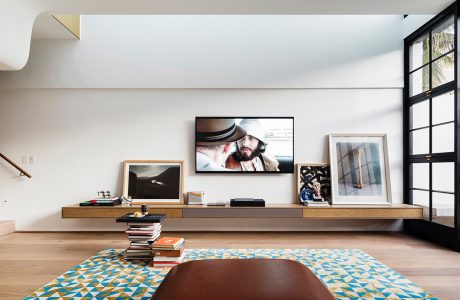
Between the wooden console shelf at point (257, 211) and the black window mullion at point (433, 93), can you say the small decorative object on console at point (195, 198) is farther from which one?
the black window mullion at point (433, 93)

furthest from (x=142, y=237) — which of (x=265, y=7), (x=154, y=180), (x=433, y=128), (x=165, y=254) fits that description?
(x=433, y=128)

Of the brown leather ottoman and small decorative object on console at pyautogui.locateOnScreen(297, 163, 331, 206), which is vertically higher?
small decorative object on console at pyautogui.locateOnScreen(297, 163, 331, 206)

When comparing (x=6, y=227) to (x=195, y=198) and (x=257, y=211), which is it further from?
(x=257, y=211)

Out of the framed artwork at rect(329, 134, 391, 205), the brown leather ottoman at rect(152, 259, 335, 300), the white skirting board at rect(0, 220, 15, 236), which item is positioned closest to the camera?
the brown leather ottoman at rect(152, 259, 335, 300)

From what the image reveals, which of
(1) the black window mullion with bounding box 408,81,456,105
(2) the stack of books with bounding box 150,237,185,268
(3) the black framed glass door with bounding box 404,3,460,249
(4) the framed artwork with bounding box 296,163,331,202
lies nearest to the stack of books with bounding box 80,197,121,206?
(2) the stack of books with bounding box 150,237,185,268

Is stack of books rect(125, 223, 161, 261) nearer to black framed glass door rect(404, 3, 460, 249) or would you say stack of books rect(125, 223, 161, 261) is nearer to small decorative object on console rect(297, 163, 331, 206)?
small decorative object on console rect(297, 163, 331, 206)

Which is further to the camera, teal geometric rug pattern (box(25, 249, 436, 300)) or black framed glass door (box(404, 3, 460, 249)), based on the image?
black framed glass door (box(404, 3, 460, 249))

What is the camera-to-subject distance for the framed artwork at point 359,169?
14.6 feet

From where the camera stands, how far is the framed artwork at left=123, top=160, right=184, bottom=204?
449 centimetres

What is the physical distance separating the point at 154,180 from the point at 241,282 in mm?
3160

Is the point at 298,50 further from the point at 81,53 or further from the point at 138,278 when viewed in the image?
the point at 138,278

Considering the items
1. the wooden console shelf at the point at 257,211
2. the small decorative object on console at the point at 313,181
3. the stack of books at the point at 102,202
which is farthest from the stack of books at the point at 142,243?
the small decorative object on console at the point at 313,181

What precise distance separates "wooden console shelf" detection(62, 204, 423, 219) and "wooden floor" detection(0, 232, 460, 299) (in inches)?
11.7

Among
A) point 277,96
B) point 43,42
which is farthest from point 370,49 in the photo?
point 43,42
